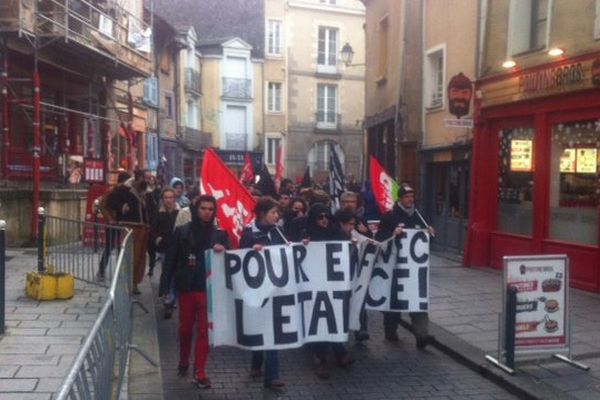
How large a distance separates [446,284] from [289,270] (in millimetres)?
6308

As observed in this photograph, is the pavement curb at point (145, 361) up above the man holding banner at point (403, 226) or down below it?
below

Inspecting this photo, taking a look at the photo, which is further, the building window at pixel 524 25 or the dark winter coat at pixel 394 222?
the building window at pixel 524 25

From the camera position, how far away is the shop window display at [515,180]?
503 inches

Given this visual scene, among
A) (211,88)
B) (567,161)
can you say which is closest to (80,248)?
(567,161)

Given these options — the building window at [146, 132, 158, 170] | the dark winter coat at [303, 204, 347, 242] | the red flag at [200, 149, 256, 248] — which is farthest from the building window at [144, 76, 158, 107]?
the dark winter coat at [303, 204, 347, 242]

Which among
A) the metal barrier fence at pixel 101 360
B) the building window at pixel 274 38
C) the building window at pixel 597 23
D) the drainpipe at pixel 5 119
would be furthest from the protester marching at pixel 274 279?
the building window at pixel 274 38

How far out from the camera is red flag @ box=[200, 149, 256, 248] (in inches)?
275

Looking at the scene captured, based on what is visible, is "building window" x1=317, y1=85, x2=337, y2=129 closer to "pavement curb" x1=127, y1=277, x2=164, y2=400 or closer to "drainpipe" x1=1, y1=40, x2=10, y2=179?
"drainpipe" x1=1, y1=40, x2=10, y2=179

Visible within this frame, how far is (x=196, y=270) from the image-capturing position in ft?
20.7

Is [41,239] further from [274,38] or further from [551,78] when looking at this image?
[274,38]

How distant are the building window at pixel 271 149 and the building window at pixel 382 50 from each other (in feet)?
74.6

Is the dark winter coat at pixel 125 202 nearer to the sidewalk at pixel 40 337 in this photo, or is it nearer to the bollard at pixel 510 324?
the sidewalk at pixel 40 337

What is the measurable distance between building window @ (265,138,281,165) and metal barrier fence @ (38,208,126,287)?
110ft

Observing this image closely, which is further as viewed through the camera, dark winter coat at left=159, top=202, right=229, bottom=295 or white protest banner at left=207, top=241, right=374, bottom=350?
dark winter coat at left=159, top=202, right=229, bottom=295
